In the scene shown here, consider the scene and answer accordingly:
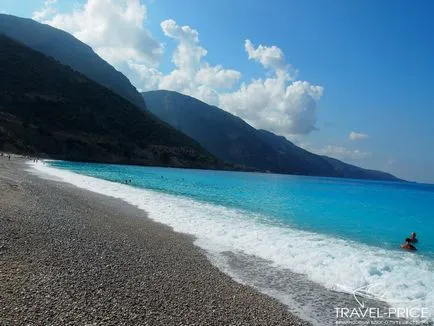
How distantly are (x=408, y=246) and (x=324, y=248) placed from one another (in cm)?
674

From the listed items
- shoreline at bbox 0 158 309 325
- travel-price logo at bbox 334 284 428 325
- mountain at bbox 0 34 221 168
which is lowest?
travel-price logo at bbox 334 284 428 325

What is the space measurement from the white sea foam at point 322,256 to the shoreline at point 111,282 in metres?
3.31

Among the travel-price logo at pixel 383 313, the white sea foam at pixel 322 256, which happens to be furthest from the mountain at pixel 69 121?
the travel-price logo at pixel 383 313

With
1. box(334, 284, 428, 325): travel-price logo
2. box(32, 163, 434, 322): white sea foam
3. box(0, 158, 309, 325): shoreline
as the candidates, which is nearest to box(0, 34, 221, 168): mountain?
box(32, 163, 434, 322): white sea foam

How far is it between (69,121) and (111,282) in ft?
428

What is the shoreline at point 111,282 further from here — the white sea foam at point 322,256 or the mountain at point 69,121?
the mountain at point 69,121

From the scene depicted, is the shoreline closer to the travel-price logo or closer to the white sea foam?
the travel-price logo

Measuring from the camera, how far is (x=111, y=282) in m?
9.38

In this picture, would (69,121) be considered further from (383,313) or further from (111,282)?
(383,313)

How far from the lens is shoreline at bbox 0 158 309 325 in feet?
24.5

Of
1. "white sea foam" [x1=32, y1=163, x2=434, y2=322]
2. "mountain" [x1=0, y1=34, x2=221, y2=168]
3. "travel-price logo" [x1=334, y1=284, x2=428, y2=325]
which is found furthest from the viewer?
"mountain" [x1=0, y1=34, x2=221, y2=168]

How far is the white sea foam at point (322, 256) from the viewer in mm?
12383

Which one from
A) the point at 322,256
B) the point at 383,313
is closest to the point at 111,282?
the point at 383,313

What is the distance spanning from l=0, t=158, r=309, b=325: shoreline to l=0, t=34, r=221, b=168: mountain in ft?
329
